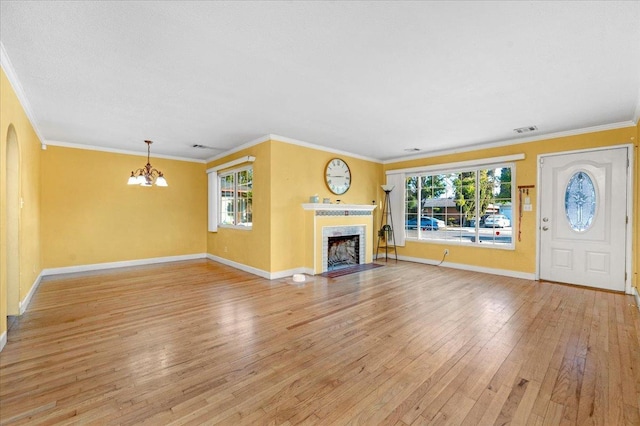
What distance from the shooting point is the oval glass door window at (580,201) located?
4.39m

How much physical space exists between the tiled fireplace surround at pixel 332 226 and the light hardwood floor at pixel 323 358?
1.29 m

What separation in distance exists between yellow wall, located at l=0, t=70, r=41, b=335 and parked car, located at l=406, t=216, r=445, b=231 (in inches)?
253

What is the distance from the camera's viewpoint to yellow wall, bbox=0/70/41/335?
2.52 m

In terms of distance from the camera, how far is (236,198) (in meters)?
6.17

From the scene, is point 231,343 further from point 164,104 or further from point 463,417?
point 164,104

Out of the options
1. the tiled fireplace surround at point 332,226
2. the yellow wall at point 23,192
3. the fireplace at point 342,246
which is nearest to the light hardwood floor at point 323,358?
the yellow wall at point 23,192

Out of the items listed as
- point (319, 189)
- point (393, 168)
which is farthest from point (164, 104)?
point (393, 168)

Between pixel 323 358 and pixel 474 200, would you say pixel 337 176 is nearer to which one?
pixel 474 200

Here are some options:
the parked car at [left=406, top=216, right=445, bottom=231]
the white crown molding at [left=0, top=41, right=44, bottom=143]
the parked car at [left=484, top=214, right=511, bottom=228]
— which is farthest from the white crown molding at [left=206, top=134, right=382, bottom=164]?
the white crown molding at [left=0, top=41, right=44, bottom=143]

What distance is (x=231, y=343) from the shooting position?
8.56ft

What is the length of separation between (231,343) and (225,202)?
14.7 ft

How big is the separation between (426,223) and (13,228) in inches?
262

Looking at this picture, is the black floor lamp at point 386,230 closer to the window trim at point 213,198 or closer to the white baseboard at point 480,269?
the white baseboard at point 480,269

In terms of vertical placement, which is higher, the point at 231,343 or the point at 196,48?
the point at 196,48
